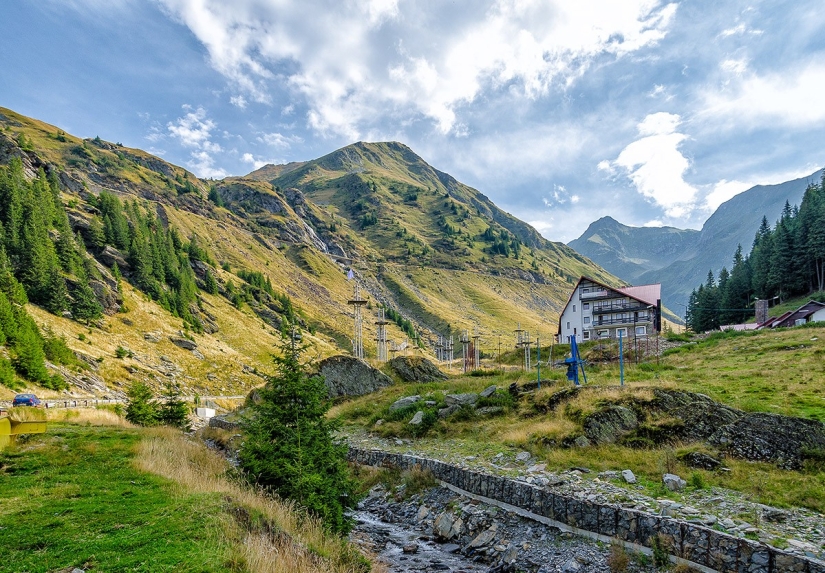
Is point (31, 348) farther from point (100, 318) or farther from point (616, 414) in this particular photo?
point (616, 414)

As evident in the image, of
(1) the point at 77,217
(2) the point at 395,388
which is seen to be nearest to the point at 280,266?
(1) the point at 77,217

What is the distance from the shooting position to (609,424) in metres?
18.9

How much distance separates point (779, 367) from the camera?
2614 cm

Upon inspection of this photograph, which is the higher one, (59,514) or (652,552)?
(59,514)

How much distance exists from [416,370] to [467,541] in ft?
105

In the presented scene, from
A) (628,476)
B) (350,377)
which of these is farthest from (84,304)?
(628,476)

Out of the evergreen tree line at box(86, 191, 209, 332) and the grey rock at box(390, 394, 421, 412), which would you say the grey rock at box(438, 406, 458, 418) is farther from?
the evergreen tree line at box(86, 191, 209, 332)

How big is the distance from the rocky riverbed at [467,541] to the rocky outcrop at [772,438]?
6952mm

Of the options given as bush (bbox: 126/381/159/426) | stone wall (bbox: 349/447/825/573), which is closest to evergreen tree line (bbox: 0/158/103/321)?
bush (bbox: 126/381/159/426)

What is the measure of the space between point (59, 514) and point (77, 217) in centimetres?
11267

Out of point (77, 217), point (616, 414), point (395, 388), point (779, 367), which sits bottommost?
point (395, 388)

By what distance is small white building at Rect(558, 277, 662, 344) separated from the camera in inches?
2886

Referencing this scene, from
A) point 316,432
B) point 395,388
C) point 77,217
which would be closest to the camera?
point 316,432

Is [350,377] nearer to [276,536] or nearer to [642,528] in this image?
[276,536]
